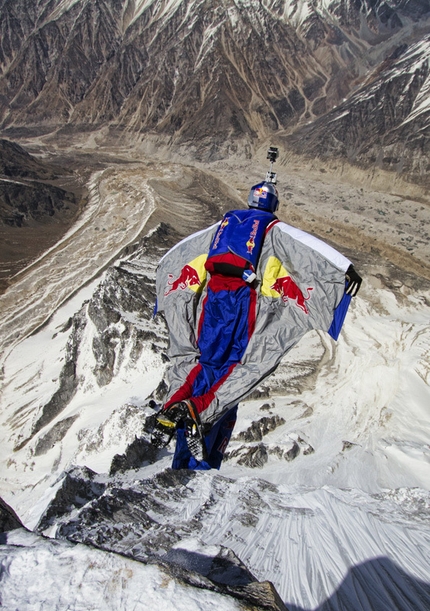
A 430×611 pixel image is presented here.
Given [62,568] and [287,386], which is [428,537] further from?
[287,386]

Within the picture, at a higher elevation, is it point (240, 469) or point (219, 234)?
point (219, 234)

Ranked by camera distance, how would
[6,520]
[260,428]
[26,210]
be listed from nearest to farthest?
[6,520] → [260,428] → [26,210]

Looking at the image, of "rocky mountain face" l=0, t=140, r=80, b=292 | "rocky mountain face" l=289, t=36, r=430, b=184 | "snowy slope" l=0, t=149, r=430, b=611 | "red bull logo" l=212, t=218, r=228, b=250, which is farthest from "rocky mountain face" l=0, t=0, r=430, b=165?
"red bull logo" l=212, t=218, r=228, b=250

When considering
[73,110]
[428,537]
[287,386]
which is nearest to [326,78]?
[73,110]

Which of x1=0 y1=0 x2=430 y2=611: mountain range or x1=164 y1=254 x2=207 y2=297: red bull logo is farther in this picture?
x1=164 y1=254 x2=207 y2=297: red bull logo

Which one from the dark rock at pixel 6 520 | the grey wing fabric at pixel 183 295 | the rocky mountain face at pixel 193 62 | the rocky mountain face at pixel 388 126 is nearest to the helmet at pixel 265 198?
the grey wing fabric at pixel 183 295

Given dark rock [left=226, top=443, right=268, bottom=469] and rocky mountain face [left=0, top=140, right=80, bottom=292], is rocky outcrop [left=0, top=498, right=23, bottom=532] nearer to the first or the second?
dark rock [left=226, top=443, right=268, bottom=469]

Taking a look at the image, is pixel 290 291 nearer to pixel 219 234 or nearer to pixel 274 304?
pixel 274 304

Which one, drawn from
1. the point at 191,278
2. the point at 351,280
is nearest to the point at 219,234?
the point at 191,278
